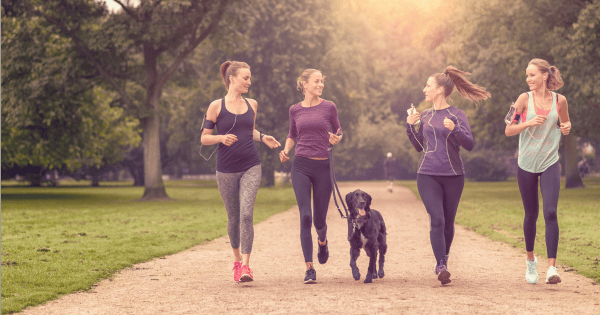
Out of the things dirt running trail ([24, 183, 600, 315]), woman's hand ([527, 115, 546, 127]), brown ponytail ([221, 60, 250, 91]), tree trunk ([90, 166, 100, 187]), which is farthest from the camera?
tree trunk ([90, 166, 100, 187])

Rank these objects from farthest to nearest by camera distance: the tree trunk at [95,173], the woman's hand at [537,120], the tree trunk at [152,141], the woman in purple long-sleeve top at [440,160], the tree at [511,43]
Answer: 1. the tree trunk at [95,173]
2. the tree trunk at [152,141]
3. the tree at [511,43]
4. the woman in purple long-sleeve top at [440,160]
5. the woman's hand at [537,120]

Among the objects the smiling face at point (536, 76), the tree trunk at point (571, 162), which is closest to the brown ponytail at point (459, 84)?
the smiling face at point (536, 76)

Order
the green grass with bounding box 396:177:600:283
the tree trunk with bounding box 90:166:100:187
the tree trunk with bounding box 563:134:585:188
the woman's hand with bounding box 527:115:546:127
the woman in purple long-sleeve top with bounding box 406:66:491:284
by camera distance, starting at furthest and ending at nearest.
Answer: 1. the tree trunk with bounding box 90:166:100:187
2. the tree trunk with bounding box 563:134:585:188
3. the green grass with bounding box 396:177:600:283
4. the woman in purple long-sleeve top with bounding box 406:66:491:284
5. the woman's hand with bounding box 527:115:546:127

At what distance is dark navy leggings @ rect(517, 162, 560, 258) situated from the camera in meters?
6.49

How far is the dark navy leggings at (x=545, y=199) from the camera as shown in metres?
6.49

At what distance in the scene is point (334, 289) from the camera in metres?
6.52

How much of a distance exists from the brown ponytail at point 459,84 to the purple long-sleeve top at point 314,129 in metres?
1.21

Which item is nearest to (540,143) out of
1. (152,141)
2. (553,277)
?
(553,277)

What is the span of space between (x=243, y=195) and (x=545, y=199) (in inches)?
122

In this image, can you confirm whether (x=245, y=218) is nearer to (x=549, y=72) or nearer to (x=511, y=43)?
(x=549, y=72)

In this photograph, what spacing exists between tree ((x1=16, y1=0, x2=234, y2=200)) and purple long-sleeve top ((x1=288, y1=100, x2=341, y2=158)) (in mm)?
16897

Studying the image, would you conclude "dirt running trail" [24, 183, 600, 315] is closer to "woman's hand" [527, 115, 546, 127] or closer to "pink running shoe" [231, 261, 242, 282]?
"pink running shoe" [231, 261, 242, 282]

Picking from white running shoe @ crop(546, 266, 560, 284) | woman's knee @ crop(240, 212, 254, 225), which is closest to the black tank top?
woman's knee @ crop(240, 212, 254, 225)

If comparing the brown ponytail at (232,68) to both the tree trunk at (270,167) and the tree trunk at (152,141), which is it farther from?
the tree trunk at (270,167)
